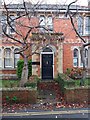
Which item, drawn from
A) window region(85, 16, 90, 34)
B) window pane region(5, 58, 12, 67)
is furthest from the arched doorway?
window region(85, 16, 90, 34)

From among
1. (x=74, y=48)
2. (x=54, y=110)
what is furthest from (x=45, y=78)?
(x=54, y=110)

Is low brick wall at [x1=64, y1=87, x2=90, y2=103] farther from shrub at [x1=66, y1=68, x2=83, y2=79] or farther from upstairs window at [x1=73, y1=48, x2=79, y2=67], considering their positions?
upstairs window at [x1=73, y1=48, x2=79, y2=67]

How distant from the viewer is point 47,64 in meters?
20.6

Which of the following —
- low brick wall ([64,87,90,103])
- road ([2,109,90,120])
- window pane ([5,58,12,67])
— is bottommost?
road ([2,109,90,120])

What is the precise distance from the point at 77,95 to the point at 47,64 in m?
10.3

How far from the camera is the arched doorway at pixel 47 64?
20297 mm

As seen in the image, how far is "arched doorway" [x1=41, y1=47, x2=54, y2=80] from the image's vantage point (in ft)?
66.6

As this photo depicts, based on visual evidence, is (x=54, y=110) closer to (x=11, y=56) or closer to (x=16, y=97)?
(x=16, y=97)

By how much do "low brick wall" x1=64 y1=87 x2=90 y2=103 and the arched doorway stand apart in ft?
32.0

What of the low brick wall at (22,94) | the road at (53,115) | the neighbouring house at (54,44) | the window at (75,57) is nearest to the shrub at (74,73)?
the neighbouring house at (54,44)

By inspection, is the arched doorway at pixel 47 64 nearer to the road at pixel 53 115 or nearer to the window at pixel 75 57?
the window at pixel 75 57

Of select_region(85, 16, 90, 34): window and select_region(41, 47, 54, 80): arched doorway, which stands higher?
select_region(85, 16, 90, 34): window

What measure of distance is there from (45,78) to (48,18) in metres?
6.34

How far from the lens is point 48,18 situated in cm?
2197
